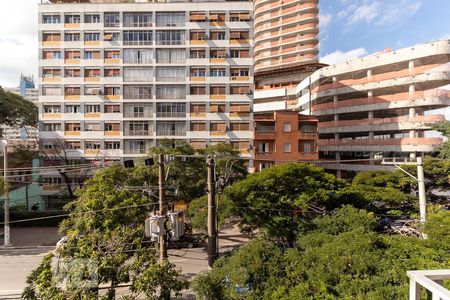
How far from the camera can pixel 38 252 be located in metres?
18.9

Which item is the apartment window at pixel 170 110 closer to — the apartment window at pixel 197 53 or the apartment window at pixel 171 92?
the apartment window at pixel 171 92

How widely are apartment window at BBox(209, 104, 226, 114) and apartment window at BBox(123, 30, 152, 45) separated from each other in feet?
37.4

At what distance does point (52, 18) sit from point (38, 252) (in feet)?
94.1

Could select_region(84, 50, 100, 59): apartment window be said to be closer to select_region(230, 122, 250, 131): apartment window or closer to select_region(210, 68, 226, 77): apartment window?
select_region(210, 68, 226, 77): apartment window

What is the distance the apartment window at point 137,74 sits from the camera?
3219 centimetres

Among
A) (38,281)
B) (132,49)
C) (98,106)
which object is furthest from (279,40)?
(38,281)

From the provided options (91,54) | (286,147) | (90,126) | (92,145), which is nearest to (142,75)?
(91,54)

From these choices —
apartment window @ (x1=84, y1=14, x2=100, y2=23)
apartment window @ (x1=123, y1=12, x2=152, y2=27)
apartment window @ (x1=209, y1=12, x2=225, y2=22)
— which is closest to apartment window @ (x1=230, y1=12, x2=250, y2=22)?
apartment window @ (x1=209, y1=12, x2=225, y2=22)

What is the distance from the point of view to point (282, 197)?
15.5 metres

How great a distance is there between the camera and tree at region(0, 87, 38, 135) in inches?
1241

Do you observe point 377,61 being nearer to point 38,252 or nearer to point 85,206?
point 85,206

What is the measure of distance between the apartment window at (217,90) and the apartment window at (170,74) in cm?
380

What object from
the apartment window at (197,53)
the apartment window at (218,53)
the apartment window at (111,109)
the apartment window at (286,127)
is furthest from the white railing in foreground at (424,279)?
the apartment window at (111,109)

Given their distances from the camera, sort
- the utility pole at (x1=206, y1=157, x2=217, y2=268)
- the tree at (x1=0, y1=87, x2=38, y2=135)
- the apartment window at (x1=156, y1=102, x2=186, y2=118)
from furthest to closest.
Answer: the apartment window at (x1=156, y1=102, x2=186, y2=118) → the tree at (x1=0, y1=87, x2=38, y2=135) → the utility pole at (x1=206, y1=157, x2=217, y2=268)
